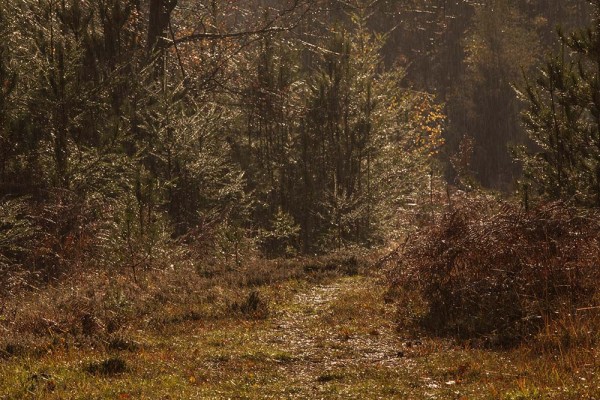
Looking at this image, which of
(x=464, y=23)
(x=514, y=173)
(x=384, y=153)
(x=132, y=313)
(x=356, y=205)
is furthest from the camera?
(x=464, y=23)

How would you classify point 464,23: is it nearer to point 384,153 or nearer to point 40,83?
point 384,153

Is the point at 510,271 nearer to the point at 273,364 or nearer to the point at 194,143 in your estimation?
the point at 273,364

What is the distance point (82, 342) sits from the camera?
10.9 m

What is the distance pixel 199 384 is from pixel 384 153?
1822 cm

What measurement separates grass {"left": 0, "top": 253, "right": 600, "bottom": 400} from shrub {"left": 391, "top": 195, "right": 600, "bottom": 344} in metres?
0.65

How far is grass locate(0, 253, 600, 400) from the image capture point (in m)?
8.84

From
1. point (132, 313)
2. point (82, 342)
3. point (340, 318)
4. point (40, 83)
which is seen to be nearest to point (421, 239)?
point (340, 318)

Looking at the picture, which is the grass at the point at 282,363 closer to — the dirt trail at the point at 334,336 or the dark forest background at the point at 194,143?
the dirt trail at the point at 334,336

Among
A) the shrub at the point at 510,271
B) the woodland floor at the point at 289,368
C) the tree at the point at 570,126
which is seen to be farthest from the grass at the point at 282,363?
the tree at the point at 570,126

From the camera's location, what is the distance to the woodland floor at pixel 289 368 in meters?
8.78

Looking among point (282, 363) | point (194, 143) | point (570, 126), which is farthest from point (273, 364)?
point (194, 143)

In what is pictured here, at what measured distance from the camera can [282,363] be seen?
35.2ft

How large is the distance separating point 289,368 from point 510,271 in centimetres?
353

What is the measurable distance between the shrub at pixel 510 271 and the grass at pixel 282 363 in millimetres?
646
